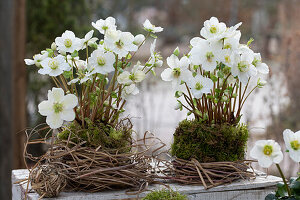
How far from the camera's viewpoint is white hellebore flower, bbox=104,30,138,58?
42.8 inches

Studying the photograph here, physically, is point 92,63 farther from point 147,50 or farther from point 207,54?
point 147,50

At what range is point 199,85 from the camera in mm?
1132

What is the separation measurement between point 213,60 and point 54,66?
382 mm

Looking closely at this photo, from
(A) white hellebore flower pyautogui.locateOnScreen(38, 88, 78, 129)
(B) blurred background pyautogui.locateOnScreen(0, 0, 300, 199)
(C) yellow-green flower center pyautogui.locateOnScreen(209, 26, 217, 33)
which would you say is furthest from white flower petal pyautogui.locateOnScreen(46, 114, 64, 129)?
(B) blurred background pyautogui.locateOnScreen(0, 0, 300, 199)

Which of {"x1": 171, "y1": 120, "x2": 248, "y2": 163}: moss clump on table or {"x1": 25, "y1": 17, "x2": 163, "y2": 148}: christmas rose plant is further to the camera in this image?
{"x1": 171, "y1": 120, "x2": 248, "y2": 163}: moss clump on table

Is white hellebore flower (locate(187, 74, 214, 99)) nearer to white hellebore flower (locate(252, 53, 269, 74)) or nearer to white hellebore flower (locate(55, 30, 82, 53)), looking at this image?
white hellebore flower (locate(252, 53, 269, 74))

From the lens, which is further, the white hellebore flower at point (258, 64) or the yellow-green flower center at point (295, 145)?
the white hellebore flower at point (258, 64)

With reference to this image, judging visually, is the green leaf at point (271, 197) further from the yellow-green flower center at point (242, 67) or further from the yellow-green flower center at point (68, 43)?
the yellow-green flower center at point (68, 43)

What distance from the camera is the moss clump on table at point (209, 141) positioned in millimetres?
1190

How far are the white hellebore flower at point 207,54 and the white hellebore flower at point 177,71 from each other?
34 mm

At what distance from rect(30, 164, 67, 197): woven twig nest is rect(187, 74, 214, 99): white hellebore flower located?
14.8 inches

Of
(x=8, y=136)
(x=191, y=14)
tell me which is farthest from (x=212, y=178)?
(x=191, y=14)

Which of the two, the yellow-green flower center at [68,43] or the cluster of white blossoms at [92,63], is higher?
the yellow-green flower center at [68,43]

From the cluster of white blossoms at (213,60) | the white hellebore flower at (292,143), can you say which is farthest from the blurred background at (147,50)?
the white hellebore flower at (292,143)
